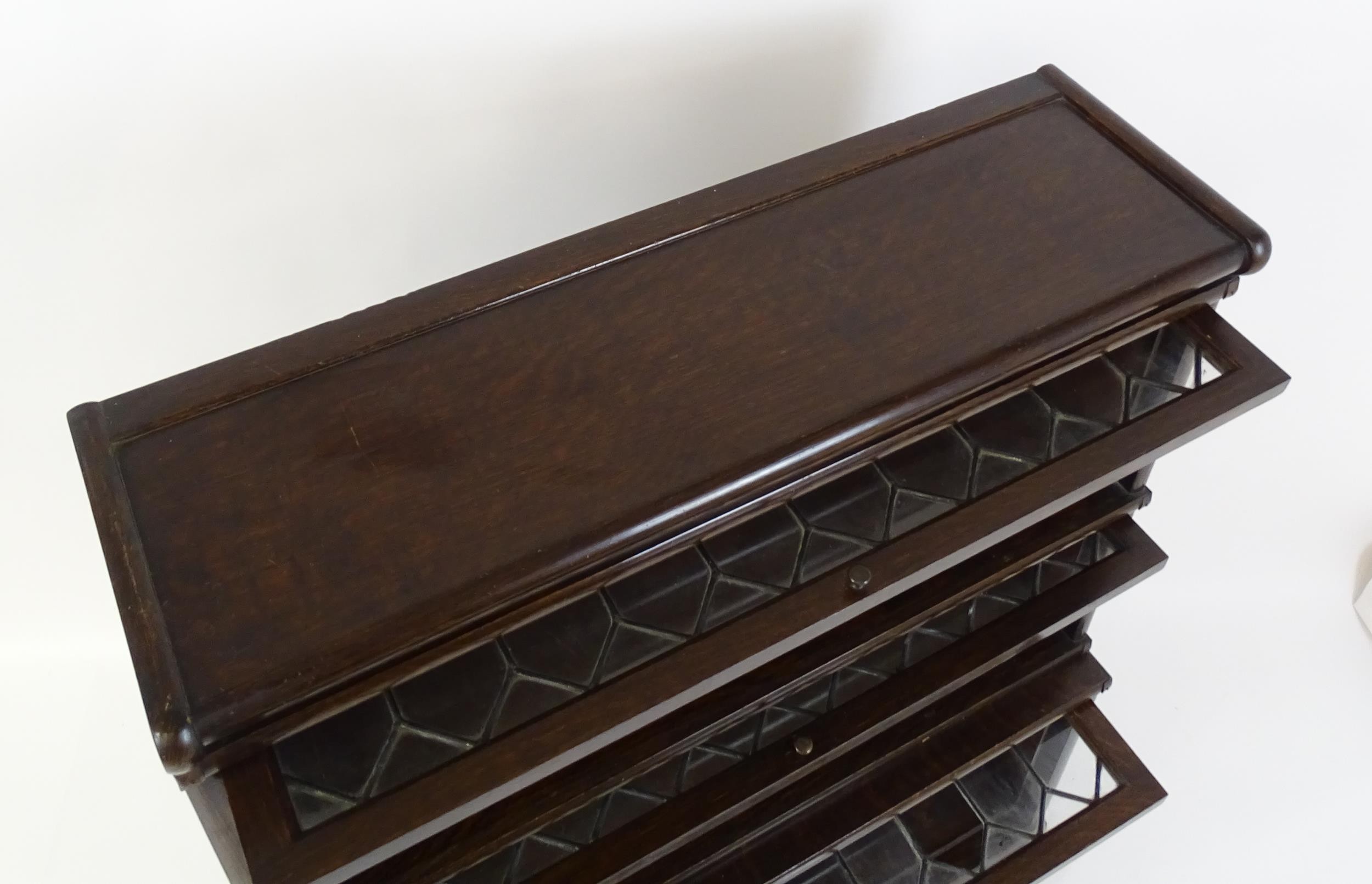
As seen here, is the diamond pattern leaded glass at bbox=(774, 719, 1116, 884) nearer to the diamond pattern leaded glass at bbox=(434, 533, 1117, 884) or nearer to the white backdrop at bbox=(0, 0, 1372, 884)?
the diamond pattern leaded glass at bbox=(434, 533, 1117, 884)

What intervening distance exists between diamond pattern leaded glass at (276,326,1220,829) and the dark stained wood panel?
56mm

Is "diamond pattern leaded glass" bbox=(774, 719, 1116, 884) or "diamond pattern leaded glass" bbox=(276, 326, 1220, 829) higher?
"diamond pattern leaded glass" bbox=(276, 326, 1220, 829)

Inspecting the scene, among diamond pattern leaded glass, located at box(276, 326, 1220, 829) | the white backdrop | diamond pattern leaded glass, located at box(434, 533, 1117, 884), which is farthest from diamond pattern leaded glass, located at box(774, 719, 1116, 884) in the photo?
diamond pattern leaded glass, located at box(276, 326, 1220, 829)

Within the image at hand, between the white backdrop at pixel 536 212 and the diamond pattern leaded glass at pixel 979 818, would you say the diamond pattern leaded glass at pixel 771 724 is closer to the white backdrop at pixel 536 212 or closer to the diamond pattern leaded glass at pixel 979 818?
the diamond pattern leaded glass at pixel 979 818

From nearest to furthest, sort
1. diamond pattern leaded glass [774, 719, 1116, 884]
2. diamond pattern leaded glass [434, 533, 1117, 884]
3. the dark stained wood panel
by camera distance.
A: the dark stained wood panel < diamond pattern leaded glass [434, 533, 1117, 884] < diamond pattern leaded glass [774, 719, 1116, 884]

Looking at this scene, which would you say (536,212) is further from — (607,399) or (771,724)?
(771,724)

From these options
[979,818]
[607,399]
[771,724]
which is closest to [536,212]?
[607,399]

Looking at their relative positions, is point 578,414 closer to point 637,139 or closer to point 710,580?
point 710,580

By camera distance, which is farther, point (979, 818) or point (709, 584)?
point (979, 818)

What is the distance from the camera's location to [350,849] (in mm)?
549

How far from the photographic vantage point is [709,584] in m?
0.67

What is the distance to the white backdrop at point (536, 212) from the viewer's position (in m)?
0.83

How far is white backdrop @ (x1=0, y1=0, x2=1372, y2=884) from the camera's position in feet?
2.71

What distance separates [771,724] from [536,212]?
490 millimetres
